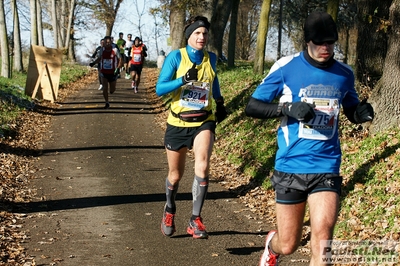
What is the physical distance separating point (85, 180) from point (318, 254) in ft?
22.3

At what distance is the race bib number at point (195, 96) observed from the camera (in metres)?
7.42

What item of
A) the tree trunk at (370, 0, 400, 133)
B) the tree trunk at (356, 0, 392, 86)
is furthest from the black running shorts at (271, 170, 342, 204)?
the tree trunk at (356, 0, 392, 86)

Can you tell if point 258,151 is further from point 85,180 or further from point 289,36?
point 289,36

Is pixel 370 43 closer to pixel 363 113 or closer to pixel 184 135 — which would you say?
pixel 184 135

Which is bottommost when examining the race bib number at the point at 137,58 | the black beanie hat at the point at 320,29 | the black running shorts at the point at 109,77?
the black running shorts at the point at 109,77

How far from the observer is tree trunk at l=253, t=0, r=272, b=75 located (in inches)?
731

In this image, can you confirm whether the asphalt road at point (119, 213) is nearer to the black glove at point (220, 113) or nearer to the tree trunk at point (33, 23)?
the black glove at point (220, 113)

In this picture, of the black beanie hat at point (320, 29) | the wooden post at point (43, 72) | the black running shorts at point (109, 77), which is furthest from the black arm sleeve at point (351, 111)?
the wooden post at point (43, 72)

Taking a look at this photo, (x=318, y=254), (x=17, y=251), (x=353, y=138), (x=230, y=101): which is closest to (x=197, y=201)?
(x=17, y=251)

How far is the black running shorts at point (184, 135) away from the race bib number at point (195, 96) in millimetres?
222

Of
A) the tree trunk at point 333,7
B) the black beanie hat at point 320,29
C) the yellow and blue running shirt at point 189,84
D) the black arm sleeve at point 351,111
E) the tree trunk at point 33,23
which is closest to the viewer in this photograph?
the black beanie hat at point 320,29

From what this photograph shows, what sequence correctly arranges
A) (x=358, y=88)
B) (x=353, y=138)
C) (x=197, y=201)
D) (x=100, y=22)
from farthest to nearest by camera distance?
(x=100, y=22), (x=358, y=88), (x=353, y=138), (x=197, y=201)

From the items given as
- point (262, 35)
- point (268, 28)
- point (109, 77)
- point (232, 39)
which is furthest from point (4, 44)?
point (268, 28)

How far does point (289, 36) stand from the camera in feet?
156
